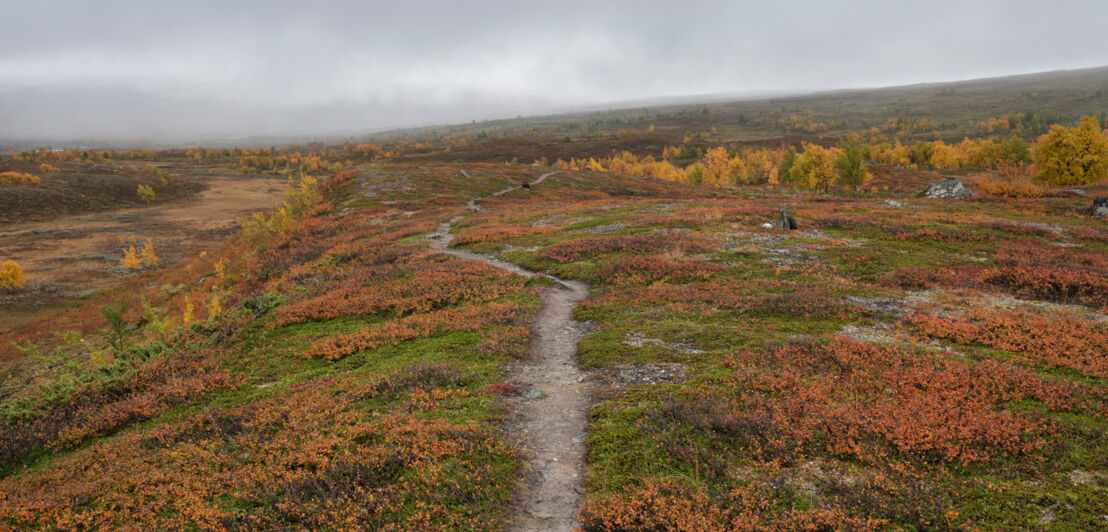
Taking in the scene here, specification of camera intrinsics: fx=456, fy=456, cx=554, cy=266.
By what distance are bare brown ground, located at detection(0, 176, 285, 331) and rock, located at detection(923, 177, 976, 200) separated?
97293 mm

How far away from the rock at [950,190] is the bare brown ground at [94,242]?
9729 cm

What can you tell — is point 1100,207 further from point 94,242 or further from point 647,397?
point 94,242

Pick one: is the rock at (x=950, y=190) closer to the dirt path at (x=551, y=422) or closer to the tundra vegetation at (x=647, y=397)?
the tundra vegetation at (x=647, y=397)

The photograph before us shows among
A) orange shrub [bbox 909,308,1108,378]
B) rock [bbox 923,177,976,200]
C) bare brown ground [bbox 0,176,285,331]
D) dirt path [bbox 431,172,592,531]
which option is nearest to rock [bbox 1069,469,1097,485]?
orange shrub [bbox 909,308,1108,378]

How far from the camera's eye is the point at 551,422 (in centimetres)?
1121

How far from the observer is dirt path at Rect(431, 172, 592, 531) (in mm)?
8266

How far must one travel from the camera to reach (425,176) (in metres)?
89.5

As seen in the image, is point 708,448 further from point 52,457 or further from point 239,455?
point 52,457

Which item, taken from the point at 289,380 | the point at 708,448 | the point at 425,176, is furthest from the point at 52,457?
the point at 425,176

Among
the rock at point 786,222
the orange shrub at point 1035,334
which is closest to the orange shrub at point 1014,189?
the rock at point 786,222

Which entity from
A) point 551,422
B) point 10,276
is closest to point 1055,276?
point 551,422

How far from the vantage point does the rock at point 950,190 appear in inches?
2168

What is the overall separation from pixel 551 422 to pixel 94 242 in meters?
93.7

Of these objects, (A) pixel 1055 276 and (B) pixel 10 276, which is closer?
(A) pixel 1055 276
